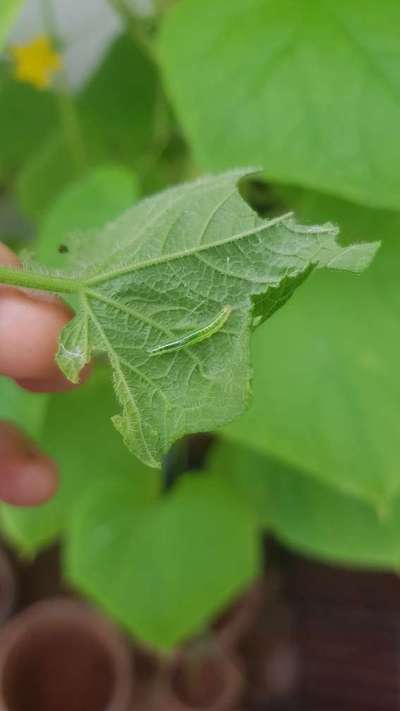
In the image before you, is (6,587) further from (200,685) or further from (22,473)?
(22,473)

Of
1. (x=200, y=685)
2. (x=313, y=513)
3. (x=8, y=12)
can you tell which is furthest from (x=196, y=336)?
(x=200, y=685)

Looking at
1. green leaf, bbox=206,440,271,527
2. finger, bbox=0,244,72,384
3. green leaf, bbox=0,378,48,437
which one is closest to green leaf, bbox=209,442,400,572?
green leaf, bbox=206,440,271,527

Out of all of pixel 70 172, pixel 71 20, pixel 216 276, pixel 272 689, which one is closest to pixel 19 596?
pixel 272 689

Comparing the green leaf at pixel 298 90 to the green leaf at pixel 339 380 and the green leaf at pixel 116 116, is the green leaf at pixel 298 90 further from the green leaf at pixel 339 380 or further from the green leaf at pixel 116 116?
the green leaf at pixel 116 116

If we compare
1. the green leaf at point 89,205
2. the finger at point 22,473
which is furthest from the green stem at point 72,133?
the finger at point 22,473

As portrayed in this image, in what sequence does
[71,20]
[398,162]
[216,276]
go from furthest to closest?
[71,20] < [398,162] < [216,276]

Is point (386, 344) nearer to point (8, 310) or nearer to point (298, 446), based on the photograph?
point (298, 446)
